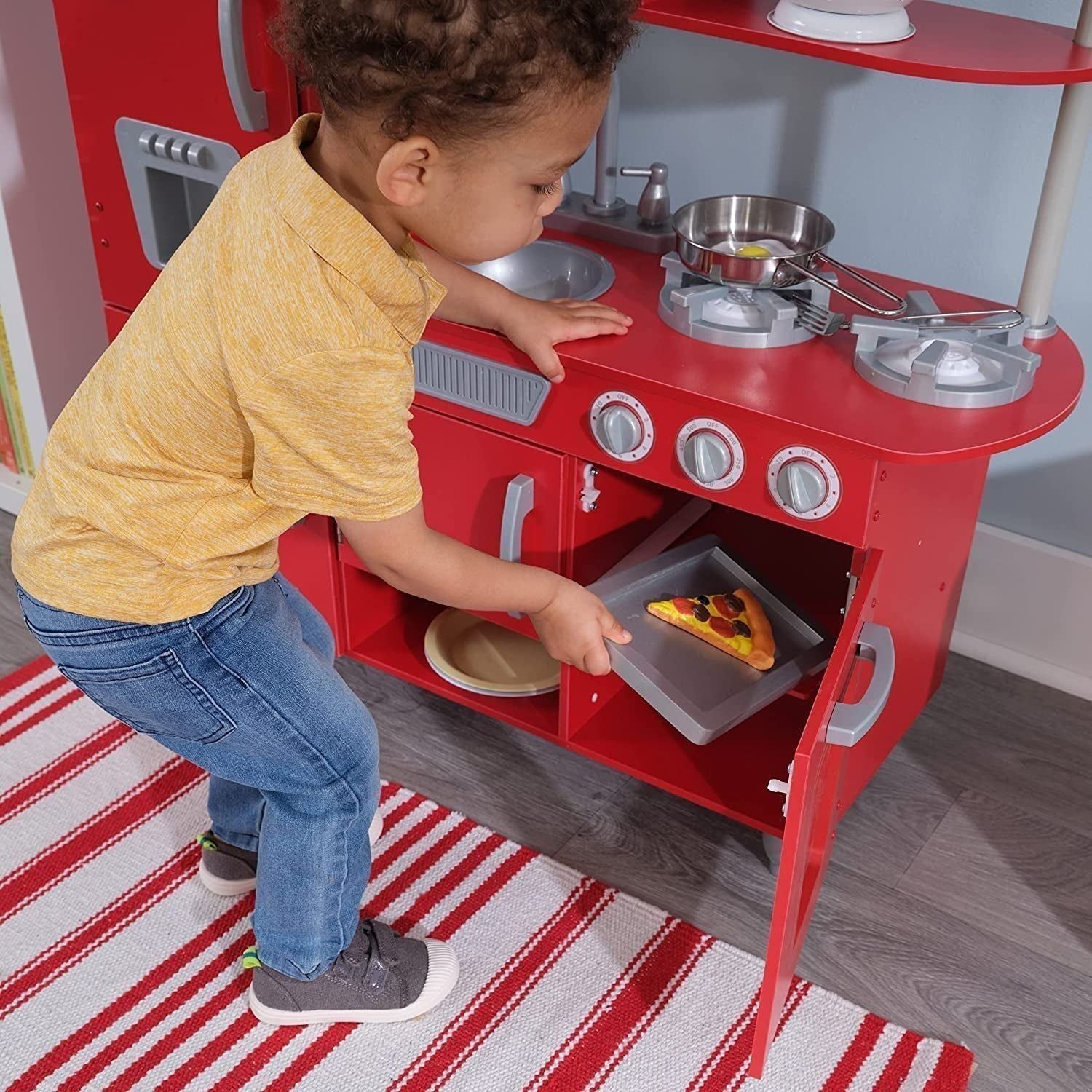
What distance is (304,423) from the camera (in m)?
1.01

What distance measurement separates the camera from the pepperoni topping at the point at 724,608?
153 centimetres

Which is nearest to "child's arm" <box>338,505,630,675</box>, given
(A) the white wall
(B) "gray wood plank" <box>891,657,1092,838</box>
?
(B) "gray wood plank" <box>891,657,1092,838</box>

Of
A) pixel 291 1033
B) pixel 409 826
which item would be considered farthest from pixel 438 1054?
pixel 409 826

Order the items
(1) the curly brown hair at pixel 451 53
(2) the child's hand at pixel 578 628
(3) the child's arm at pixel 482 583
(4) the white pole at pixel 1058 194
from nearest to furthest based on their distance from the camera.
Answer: (1) the curly brown hair at pixel 451 53 → (3) the child's arm at pixel 482 583 → (2) the child's hand at pixel 578 628 → (4) the white pole at pixel 1058 194

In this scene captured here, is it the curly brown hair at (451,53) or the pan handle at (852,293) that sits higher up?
the curly brown hair at (451,53)

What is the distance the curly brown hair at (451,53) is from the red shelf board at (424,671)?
0.92m

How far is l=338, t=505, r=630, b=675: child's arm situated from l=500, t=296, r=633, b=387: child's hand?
0.27 meters

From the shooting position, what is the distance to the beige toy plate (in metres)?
1.75

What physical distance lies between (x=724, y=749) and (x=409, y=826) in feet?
1.30

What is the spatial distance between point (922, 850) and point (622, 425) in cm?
67

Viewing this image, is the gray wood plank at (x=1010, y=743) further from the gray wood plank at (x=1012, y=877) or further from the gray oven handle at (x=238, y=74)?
the gray oven handle at (x=238, y=74)

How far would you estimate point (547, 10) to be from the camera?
0.89 metres

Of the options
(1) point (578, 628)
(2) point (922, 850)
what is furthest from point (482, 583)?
(2) point (922, 850)

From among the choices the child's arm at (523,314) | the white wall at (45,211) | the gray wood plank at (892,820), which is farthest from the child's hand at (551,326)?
the white wall at (45,211)
